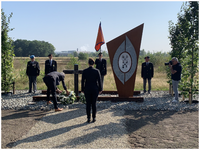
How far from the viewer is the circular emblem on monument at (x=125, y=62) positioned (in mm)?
7160

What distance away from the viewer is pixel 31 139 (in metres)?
4.03

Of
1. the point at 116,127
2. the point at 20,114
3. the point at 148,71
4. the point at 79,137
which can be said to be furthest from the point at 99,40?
the point at 79,137

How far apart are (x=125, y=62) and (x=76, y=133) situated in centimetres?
369

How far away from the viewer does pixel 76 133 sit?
4.29m

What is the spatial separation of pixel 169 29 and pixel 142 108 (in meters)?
4.39

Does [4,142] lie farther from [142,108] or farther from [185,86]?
[185,86]

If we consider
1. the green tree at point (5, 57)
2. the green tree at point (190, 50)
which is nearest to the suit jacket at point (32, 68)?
the green tree at point (5, 57)

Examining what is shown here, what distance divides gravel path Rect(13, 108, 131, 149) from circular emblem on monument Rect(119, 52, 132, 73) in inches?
80.9

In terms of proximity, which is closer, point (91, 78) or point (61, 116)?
point (91, 78)

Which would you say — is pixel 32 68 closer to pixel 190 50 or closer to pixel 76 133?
pixel 76 133

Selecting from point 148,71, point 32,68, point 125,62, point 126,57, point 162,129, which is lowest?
point 162,129

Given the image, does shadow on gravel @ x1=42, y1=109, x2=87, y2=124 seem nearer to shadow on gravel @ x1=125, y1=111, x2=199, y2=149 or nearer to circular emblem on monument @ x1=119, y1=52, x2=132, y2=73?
shadow on gravel @ x1=125, y1=111, x2=199, y2=149

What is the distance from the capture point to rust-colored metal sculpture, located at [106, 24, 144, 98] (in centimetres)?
703

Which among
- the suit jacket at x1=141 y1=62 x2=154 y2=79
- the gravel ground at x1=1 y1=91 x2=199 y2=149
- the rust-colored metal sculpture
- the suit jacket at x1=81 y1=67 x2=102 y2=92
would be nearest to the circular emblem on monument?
the rust-colored metal sculpture
